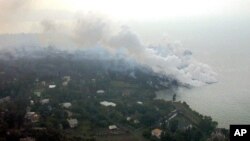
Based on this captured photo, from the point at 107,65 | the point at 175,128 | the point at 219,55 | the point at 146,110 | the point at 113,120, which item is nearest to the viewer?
the point at 175,128

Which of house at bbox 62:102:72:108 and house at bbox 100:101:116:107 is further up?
house at bbox 100:101:116:107

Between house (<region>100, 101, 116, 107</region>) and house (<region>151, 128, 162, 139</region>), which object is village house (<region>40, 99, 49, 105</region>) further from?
house (<region>151, 128, 162, 139</region>)

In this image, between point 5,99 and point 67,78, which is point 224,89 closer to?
point 67,78

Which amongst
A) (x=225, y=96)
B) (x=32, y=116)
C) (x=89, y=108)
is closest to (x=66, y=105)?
(x=89, y=108)

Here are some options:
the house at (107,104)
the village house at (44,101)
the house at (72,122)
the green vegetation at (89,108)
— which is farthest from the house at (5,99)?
the house at (107,104)

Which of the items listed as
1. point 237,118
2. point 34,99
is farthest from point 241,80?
point 34,99

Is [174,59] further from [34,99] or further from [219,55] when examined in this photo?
[34,99]

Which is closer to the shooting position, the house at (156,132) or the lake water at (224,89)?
the house at (156,132)

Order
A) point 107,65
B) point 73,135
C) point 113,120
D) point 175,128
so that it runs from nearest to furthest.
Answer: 1. point 73,135
2. point 175,128
3. point 113,120
4. point 107,65

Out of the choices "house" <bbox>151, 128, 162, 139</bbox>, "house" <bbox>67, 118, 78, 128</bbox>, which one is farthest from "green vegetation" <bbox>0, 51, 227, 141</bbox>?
"house" <bbox>151, 128, 162, 139</bbox>

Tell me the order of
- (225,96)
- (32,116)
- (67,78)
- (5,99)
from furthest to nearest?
(67,78) → (225,96) → (5,99) → (32,116)

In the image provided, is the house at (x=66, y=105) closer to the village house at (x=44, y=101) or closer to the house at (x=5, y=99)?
the village house at (x=44, y=101)
